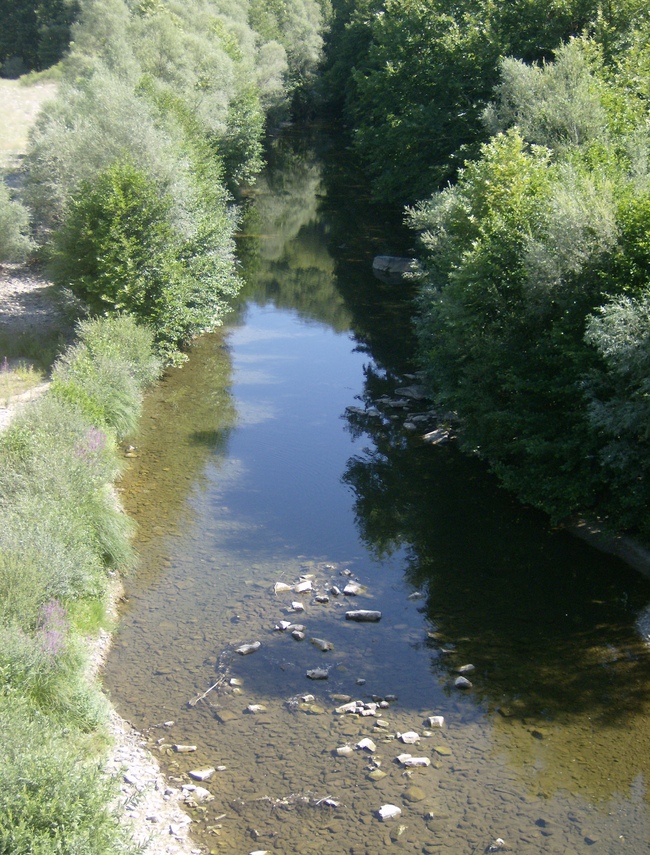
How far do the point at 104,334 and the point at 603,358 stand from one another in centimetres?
1266

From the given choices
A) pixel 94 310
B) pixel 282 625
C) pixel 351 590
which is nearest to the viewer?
pixel 282 625

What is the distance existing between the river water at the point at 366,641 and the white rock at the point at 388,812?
8 centimetres

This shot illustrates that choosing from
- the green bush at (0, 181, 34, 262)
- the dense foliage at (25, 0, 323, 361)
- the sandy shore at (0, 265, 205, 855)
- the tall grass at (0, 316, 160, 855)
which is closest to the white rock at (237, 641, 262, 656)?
the sandy shore at (0, 265, 205, 855)

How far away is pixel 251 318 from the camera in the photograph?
31.1 m

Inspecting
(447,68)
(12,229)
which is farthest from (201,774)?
(447,68)

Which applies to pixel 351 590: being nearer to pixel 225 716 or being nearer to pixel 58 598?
pixel 225 716

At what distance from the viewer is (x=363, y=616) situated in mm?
13852

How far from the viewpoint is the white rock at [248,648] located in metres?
12.7

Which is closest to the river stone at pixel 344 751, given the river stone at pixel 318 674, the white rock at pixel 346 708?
the white rock at pixel 346 708

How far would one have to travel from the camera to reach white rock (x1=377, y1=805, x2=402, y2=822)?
9.77 metres

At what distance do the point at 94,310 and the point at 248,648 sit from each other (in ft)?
44.2

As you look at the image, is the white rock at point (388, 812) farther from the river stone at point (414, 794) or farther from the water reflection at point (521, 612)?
the water reflection at point (521, 612)

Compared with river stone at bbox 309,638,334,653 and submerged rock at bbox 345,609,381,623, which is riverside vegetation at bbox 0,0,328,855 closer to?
river stone at bbox 309,638,334,653

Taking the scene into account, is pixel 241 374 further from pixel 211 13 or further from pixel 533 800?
pixel 211 13
